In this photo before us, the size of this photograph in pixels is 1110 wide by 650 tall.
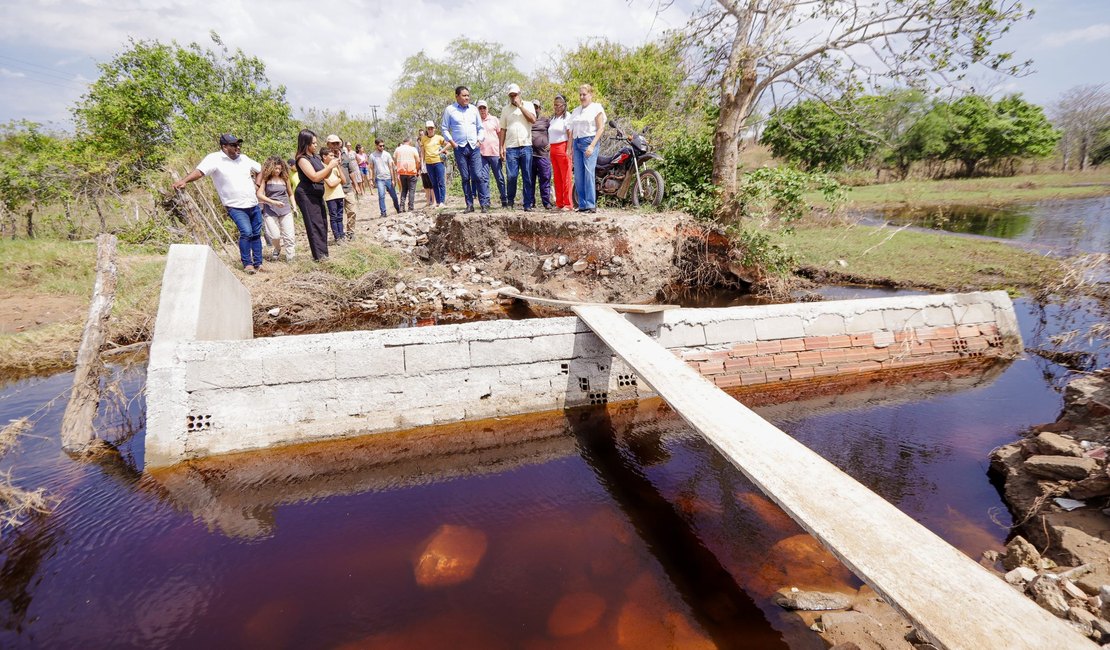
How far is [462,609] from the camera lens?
250 centimetres

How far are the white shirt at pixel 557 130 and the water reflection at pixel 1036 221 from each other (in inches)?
335

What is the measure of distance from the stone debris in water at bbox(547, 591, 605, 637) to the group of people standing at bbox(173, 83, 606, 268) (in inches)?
232

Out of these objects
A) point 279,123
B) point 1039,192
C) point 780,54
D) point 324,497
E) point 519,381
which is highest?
point 279,123

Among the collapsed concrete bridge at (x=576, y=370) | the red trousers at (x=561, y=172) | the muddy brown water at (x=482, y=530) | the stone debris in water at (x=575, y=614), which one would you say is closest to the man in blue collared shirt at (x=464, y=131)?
the red trousers at (x=561, y=172)

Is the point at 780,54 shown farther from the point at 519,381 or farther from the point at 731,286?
the point at 519,381

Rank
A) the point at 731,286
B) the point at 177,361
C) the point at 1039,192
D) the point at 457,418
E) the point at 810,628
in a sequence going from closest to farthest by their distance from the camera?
the point at 810,628 < the point at 177,361 < the point at 457,418 < the point at 731,286 < the point at 1039,192

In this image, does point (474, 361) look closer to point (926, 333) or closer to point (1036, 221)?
point (926, 333)

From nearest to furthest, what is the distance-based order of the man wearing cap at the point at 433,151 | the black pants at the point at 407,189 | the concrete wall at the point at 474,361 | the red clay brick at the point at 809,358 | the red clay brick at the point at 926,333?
1. the concrete wall at the point at 474,361
2. the red clay brick at the point at 809,358
3. the red clay brick at the point at 926,333
4. the man wearing cap at the point at 433,151
5. the black pants at the point at 407,189

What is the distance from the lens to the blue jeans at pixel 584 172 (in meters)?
7.12

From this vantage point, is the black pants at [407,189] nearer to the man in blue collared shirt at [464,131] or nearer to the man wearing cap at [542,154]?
the man in blue collared shirt at [464,131]

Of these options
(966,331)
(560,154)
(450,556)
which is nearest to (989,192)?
(966,331)

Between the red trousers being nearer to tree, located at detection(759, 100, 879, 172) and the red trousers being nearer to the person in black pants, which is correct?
the person in black pants

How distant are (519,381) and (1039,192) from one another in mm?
23706

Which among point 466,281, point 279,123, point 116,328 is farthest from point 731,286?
point 279,123
